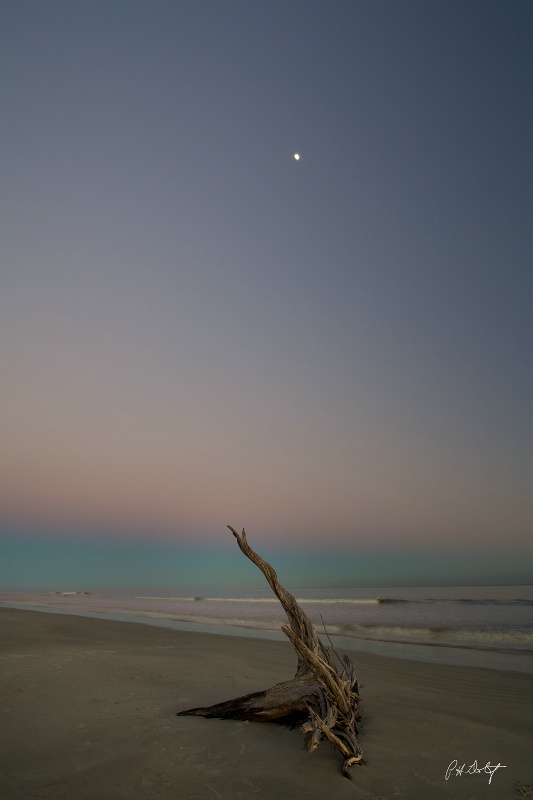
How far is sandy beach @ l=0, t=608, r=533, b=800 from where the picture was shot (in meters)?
4.75

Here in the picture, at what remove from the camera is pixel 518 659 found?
13969mm

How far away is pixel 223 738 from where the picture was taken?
5.91 meters

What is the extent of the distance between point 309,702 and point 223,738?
120 cm

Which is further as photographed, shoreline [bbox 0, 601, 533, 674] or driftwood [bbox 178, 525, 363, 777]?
shoreline [bbox 0, 601, 533, 674]

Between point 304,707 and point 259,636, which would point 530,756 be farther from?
point 259,636

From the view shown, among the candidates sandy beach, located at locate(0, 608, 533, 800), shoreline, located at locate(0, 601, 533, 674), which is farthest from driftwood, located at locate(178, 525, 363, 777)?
shoreline, located at locate(0, 601, 533, 674)

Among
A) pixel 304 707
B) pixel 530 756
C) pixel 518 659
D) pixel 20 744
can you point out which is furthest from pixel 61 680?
pixel 518 659

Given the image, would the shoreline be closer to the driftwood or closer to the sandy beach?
the sandy beach
